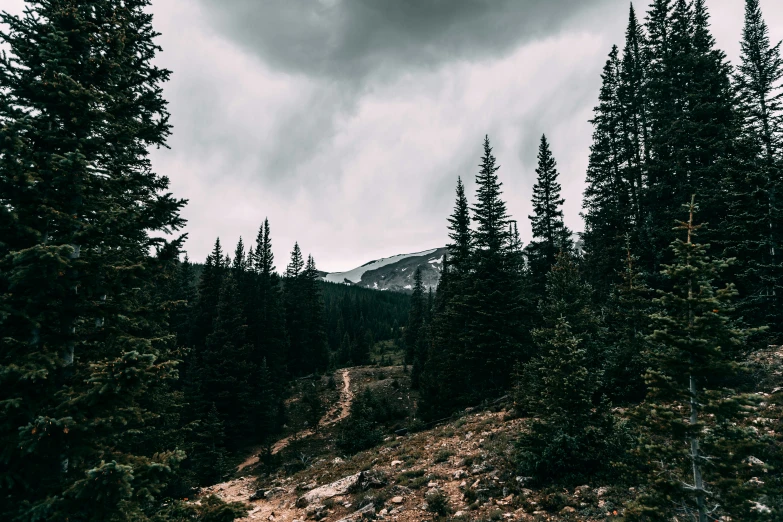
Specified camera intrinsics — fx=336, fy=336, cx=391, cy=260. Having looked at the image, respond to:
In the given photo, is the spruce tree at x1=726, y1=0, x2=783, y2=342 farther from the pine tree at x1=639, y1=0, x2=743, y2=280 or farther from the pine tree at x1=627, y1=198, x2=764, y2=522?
the pine tree at x1=627, y1=198, x2=764, y2=522

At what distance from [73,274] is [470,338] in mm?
22164

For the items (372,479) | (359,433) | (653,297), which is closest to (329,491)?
(372,479)

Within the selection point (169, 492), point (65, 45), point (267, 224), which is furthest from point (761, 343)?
point (267, 224)

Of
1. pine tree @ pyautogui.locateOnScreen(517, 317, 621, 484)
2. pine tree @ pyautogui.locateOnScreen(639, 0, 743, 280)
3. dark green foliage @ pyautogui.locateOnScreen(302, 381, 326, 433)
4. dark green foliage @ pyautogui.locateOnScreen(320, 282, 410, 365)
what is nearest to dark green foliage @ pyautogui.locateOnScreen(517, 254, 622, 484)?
pine tree @ pyautogui.locateOnScreen(517, 317, 621, 484)

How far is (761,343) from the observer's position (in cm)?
Answer: 1423

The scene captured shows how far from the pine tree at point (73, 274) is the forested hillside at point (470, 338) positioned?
5 cm

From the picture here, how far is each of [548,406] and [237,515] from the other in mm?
9320

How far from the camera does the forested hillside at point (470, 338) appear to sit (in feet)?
19.4

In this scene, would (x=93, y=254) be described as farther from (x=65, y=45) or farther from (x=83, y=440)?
(x=65, y=45)

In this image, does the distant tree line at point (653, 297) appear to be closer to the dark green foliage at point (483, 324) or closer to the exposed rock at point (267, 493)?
the dark green foliage at point (483, 324)

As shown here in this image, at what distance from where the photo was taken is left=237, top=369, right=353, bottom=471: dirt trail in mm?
30173

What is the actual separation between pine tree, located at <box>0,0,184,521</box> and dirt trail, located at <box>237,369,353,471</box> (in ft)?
85.8

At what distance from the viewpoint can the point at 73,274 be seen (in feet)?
22.1

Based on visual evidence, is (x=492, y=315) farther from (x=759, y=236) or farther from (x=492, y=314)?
(x=759, y=236)
